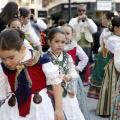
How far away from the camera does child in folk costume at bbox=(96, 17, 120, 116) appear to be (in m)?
6.49

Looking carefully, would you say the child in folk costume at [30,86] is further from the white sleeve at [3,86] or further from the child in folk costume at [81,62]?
the child in folk costume at [81,62]

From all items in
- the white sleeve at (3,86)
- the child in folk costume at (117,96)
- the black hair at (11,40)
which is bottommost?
the child in folk costume at (117,96)

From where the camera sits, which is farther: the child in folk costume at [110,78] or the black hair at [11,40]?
the child in folk costume at [110,78]

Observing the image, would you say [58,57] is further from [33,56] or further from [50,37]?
[33,56]

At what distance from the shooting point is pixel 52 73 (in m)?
3.55

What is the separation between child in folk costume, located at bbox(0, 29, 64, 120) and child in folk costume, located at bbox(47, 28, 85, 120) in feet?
3.01

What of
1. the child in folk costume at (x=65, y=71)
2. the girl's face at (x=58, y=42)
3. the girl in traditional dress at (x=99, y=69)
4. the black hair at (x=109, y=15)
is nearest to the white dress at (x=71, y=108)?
the child in folk costume at (x=65, y=71)

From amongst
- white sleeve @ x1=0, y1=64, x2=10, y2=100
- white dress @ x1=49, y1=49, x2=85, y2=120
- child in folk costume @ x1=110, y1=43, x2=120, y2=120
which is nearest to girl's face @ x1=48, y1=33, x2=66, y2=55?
white dress @ x1=49, y1=49, x2=85, y2=120

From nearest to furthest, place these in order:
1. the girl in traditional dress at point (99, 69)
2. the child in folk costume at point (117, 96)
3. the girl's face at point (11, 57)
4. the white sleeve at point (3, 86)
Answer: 1. the girl's face at point (11, 57)
2. the white sleeve at point (3, 86)
3. the child in folk costume at point (117, 96)
4. the girl in traditional dress at point (99, 69)

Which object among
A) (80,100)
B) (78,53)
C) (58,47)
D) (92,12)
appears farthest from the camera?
(92,12)

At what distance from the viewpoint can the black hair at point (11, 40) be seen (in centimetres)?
336

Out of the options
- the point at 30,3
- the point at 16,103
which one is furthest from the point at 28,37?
the point at 30,3

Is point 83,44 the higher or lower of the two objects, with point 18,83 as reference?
lower

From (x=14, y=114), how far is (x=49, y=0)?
38.6 meters
